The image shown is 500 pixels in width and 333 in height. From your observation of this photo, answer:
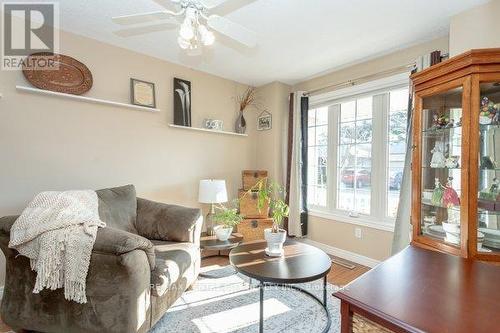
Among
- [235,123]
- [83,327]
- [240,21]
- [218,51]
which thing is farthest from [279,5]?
[83,327]

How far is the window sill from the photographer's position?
9.05 feet

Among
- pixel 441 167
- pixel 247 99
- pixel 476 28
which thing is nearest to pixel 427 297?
pixel 441 167

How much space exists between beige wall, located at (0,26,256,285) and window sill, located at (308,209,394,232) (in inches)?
47.3

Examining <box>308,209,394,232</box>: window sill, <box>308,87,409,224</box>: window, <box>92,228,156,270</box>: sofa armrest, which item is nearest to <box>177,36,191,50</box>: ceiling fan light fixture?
<box>92,228,156,270</box>: sofa armrest

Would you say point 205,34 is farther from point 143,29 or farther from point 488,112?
point 488,112

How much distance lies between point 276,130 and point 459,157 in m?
2.17

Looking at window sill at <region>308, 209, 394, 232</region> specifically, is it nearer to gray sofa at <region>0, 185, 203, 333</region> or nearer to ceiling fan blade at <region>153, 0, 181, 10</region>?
gray sofa at <region>0, 185, 203, 333</region>

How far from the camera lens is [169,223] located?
2.29 metres

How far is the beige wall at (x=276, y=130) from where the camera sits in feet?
11.7

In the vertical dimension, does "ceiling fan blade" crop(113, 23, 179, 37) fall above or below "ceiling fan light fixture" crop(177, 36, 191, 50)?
above

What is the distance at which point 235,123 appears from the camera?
144 inches

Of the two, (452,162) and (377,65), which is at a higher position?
(377,65)

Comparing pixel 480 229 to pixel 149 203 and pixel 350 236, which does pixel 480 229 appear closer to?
pixel 350 236

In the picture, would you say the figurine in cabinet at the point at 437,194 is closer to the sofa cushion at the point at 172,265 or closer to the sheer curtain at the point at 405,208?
the sheer curtain at the point at 405,208
